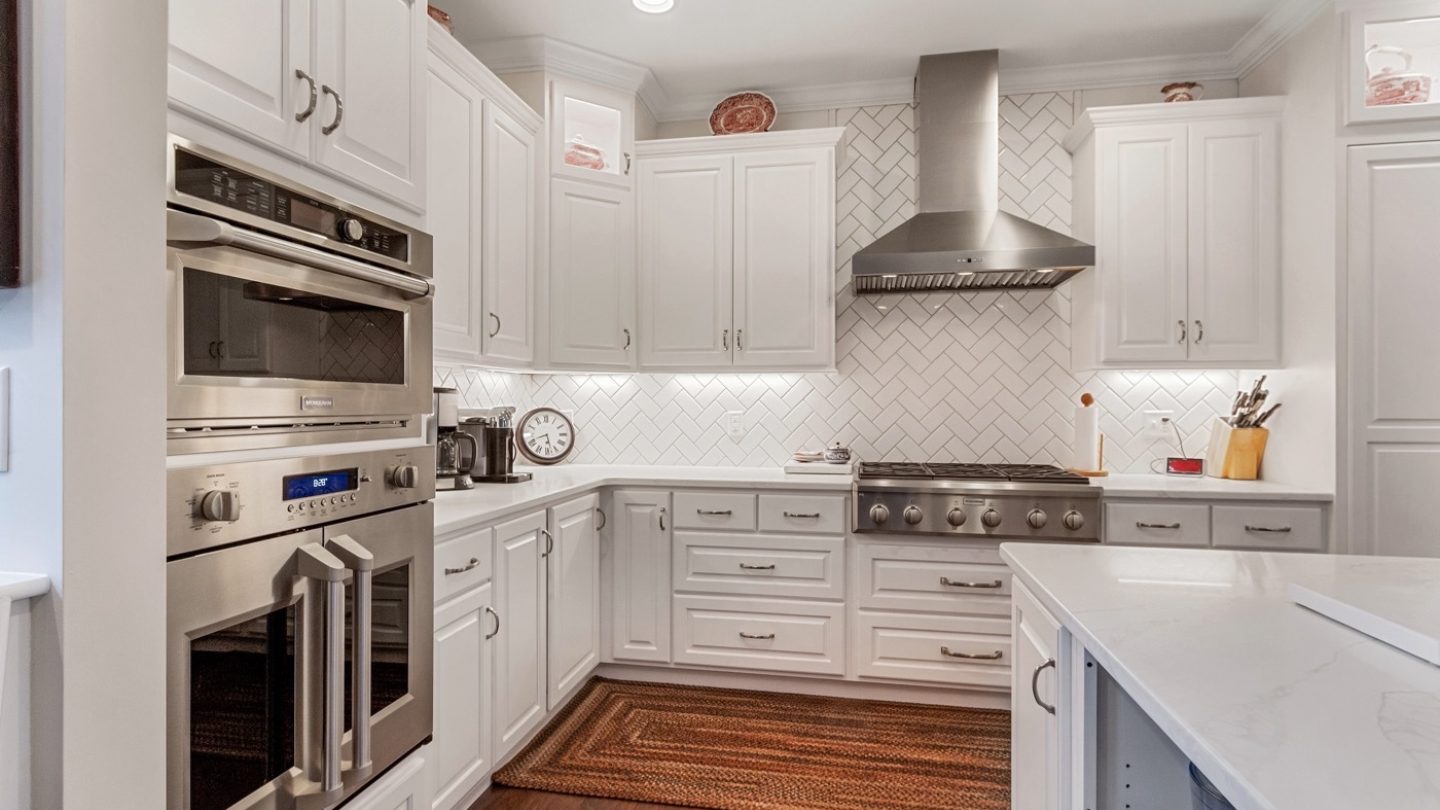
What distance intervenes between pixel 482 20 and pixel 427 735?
8.98ft

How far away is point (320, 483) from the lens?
1.31 m

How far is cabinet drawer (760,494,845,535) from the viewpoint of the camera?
294 centimetres

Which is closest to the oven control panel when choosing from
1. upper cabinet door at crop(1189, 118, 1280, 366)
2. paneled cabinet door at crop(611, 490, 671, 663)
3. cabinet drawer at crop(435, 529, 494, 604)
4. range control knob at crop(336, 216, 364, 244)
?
cabinet drawer at crop(435, 529, 494, 604)

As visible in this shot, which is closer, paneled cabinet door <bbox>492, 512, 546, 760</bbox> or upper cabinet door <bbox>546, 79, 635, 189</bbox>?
paneled cabinet door <bbox>492, 512, 546, 760</bbox>

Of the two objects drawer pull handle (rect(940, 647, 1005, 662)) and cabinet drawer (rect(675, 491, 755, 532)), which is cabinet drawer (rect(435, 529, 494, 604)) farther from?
drawer pull handle (rect(940, 647, 1005, 662))

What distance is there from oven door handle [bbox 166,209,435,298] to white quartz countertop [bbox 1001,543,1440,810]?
4.49ft

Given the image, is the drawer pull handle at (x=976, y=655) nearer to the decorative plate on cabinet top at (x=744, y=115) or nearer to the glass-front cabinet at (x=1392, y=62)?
the glass-front cabinet at (x=1392, y=62)

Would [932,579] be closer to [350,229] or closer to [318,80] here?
[350,229]

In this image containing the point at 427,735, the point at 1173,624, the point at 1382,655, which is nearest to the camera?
the point at 1382,655

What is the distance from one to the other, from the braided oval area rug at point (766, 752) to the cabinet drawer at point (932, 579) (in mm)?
433

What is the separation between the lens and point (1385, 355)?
2.60 m

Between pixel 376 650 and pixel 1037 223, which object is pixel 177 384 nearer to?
pixel 376 650

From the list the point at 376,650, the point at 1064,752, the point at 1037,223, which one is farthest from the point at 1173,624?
the point at 1037,223

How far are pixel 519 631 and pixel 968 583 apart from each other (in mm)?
1744
